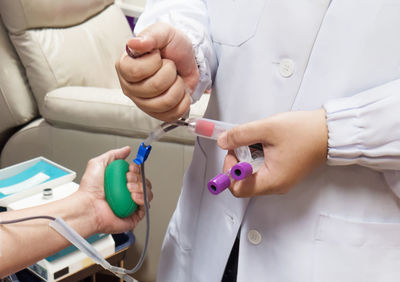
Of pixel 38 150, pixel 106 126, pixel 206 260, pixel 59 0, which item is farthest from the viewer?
pixel 59 0

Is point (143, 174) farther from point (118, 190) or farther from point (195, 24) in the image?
point (195, 24)

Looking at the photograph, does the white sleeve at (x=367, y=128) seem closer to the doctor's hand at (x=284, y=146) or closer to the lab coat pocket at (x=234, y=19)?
the doctor's hand at (x=284, y=146)

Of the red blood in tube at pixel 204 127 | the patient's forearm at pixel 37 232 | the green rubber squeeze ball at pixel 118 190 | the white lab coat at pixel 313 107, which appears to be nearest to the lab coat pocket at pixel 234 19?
the white lab coat at pixel 313 107

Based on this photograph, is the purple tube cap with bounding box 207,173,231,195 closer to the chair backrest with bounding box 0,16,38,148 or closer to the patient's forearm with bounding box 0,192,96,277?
A: the patient's forearm with bounding box 0,192,96,277

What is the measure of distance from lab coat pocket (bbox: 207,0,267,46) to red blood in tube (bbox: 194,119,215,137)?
0.42ft

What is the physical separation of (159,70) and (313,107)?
0.22m

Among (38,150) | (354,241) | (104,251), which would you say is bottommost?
(104,251)

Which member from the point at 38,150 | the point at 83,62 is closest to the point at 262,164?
the point at 38,150

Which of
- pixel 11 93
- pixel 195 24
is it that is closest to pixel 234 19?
pixel 195 24

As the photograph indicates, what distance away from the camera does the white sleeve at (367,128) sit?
20.6 inches

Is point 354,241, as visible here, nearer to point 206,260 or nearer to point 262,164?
point 262,164

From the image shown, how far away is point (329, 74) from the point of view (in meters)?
0.58

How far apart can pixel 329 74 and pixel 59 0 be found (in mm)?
1349

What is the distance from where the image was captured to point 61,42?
1653 millimetres
